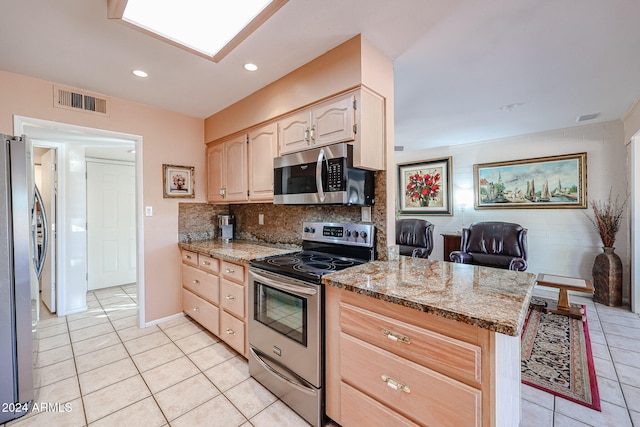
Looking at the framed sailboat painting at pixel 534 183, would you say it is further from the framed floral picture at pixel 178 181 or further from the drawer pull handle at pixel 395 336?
the framed floral picture at pixel 178 181

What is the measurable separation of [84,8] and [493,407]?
2.72 m

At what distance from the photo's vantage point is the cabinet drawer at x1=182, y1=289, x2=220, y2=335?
251cm

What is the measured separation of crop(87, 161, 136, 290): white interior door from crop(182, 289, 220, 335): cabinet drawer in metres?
2.18

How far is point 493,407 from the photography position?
96 cm

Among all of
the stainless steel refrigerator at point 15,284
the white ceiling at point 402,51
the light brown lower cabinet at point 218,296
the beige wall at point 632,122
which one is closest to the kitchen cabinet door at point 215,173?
the white ceiling at point 402,51

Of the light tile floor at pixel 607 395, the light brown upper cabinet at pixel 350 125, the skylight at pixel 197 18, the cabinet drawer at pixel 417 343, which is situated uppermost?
the skylight at pixel 197 18

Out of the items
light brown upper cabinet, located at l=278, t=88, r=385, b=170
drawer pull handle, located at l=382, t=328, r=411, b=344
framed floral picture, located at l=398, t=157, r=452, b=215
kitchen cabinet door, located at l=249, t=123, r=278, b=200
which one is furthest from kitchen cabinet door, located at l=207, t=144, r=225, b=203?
framed floral picture, located at l=398, t=157, r=452, b=215

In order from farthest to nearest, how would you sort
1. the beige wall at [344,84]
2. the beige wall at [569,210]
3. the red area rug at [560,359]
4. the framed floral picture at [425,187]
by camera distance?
1. the framed floral picture at [425,187]
2. the beige wall at [569,210]
3. the red area rug at [560,359]
4. the beige wall at [344,84]

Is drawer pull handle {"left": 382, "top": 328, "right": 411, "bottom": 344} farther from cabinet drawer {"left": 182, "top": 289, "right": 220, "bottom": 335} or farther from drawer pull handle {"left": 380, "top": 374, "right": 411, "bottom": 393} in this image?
cabinet drawer {"left": 182, "top": 289, "right": 220, "bottom": 335}

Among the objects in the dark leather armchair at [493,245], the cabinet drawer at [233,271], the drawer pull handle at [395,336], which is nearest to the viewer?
the drawer pull handle at [395,336]

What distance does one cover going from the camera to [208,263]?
258 cm

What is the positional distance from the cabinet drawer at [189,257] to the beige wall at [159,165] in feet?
0.41

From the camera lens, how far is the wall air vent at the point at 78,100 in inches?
92.6

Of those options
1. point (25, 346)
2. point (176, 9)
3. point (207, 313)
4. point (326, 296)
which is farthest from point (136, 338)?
point (176, 9)
